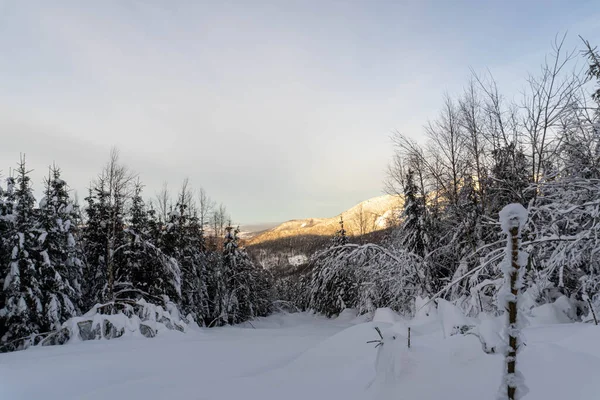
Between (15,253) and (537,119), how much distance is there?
770 inches

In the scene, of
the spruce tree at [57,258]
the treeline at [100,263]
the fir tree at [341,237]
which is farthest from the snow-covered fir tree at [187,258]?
the fir tree at [341,237]

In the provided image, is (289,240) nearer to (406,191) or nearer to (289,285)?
(289,285)

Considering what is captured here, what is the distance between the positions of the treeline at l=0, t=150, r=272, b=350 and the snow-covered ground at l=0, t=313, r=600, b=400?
6044mm

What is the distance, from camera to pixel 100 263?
18297mm

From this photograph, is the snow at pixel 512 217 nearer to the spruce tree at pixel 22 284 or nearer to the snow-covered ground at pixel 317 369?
the snow-covered ground at pixel 317 369

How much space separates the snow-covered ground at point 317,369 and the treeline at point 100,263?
6.04 m

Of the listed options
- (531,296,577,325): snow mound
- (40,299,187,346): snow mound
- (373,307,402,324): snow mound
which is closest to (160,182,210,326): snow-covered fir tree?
(40,299,187,346): snow mound

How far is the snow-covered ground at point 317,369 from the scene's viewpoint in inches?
89.1

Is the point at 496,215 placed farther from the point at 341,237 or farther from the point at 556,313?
the point at 341,237

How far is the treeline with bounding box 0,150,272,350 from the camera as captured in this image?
13.4 m

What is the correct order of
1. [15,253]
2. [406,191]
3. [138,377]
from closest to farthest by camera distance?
[138,377], [15,253], [406,191]

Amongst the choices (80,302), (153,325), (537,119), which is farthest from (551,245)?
(80,302)

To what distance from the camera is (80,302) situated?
651 inches

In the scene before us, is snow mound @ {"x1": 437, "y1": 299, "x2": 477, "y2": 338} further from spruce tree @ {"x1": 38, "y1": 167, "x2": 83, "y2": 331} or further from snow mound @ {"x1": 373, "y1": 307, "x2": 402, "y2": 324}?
spruce tree @ {"x1": 38, "y1": 167, "x2": 83, "y2": 331}
